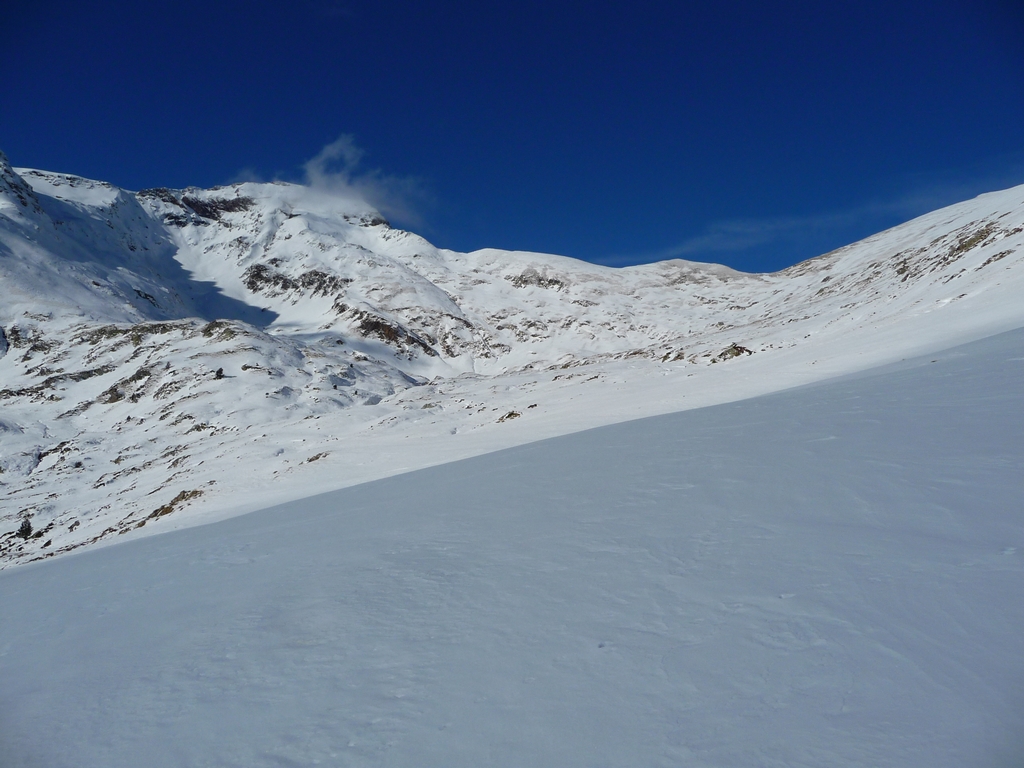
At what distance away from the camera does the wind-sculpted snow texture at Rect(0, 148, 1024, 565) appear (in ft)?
76.1

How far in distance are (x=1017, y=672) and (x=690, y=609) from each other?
1.83m

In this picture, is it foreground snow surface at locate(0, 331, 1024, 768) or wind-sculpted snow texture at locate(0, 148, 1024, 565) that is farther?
wind-sculpted snow texture at locate(0, 148, 1024, 565)

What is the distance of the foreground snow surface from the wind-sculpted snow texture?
36.4ft

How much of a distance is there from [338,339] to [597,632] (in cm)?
9325

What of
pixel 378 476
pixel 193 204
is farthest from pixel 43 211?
pixel 378 476

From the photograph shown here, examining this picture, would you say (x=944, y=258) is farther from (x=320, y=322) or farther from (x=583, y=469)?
(x=320, y=322)

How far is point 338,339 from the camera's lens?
93188 mm

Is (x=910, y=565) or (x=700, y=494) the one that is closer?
(x=910, y=565)

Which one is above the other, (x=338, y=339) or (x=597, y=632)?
(x=338, y=339)

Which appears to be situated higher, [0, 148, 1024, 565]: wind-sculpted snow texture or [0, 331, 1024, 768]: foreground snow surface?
[0, 148, 1024, 565]: wind-sculpted snow texture

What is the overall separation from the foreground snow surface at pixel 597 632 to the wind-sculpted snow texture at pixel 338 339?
36.4 ft

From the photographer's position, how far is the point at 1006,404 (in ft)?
30.0

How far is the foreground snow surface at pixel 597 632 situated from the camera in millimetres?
3291

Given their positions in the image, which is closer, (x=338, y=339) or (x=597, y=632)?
(x=597, y=632)
